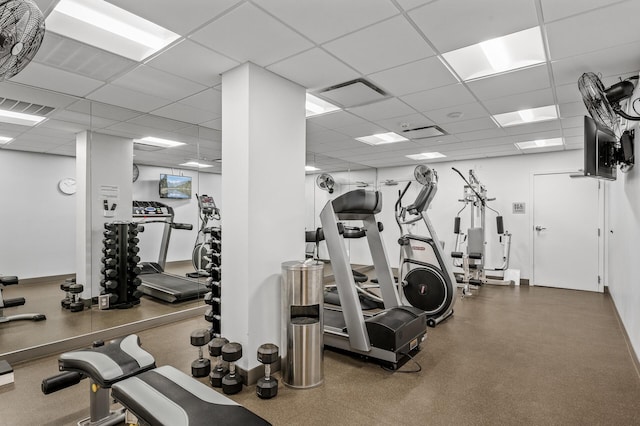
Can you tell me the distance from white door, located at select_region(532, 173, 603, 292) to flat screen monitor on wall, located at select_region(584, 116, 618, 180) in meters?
3.74

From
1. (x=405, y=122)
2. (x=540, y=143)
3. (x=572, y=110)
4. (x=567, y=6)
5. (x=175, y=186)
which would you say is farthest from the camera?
(x=540, y=143)

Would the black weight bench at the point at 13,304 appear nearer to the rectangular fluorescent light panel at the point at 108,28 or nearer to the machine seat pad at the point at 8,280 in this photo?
the machine seat pad at the point at 8,280

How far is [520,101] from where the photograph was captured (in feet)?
12.3

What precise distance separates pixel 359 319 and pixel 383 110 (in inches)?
97.4

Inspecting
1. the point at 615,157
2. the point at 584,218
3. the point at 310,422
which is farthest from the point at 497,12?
the point at 584,218

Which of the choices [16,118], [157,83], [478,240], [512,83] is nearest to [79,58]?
[157,83]

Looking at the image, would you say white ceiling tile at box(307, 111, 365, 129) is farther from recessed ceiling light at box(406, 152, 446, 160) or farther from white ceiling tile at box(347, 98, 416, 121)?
recessed ceiling light at box(406, 152, 446, 160)

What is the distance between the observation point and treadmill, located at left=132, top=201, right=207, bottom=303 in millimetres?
4648

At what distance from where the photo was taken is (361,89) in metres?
3.43

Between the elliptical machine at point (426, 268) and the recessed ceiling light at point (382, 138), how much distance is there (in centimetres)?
101

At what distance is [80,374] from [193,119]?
3256 millimetres

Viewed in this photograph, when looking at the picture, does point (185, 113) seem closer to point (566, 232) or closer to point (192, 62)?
point (192, 62)

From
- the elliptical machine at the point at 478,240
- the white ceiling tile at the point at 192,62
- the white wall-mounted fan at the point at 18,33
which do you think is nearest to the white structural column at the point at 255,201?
the white ceiling tile at the point at 192,62

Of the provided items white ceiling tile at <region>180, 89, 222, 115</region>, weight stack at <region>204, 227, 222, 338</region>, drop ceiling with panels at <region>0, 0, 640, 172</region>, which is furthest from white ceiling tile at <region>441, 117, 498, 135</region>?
weight stack at <region>204, 227, 222, 338</region>
